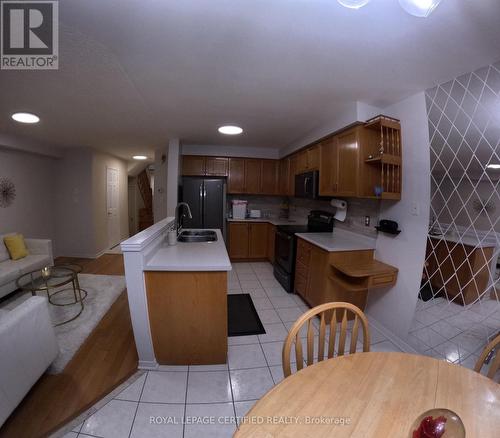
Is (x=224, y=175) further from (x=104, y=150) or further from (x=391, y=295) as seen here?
(x=391, y=295)

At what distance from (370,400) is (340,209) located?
2511 millimetres

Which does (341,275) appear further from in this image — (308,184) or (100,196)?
(100,196)

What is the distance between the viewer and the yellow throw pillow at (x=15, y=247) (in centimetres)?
306

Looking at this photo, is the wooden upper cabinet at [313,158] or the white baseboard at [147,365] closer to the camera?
the white baseboard at [147,365]

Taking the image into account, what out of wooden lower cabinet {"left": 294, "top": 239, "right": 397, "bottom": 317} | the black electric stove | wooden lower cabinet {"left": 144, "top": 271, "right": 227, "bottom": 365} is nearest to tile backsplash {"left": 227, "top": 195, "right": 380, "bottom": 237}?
the black electric stove

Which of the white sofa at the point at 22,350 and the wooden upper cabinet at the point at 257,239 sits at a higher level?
the wooden upper cabinet at the point at 257,239

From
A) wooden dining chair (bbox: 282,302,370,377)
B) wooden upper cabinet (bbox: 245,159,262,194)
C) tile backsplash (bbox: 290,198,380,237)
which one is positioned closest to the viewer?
wooden dining chair (bbox: 282,302,370,377)

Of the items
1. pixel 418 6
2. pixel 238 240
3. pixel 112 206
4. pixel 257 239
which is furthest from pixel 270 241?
pixel 112 206

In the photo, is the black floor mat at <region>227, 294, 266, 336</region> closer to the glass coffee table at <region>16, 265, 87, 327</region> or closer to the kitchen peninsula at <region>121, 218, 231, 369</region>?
the kitchen peninsula at <region>121, 218, 231, 369</region>

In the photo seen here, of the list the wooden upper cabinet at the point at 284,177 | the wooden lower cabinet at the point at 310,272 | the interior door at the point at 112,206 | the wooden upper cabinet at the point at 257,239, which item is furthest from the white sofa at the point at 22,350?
the interior door at the point at 112,206

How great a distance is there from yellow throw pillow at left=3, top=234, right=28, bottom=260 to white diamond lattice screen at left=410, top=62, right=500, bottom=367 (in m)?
4.85

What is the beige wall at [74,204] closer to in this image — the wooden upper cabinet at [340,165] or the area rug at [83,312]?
the area rug at [83,312]

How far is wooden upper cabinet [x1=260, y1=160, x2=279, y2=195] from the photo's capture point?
4.38 metres

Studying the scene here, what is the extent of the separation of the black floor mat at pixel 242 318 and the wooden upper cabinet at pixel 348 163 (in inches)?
65.2
